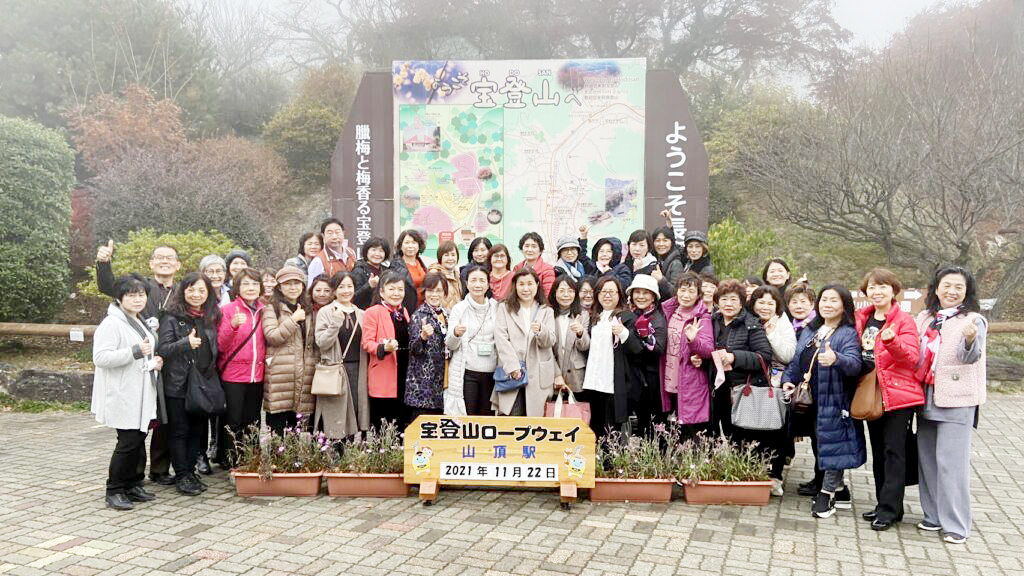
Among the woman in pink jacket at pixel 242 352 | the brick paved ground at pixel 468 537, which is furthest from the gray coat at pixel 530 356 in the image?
the woman in pink jacket at pixel 242 352

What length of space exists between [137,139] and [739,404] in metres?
16.7

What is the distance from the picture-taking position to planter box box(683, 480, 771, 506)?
16.5 ft

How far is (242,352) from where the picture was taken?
5.34m

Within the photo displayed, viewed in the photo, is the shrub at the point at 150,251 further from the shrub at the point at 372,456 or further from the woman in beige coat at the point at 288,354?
the shrub at the point at 372,456

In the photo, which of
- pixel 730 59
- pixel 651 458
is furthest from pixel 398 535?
pixel 730 59

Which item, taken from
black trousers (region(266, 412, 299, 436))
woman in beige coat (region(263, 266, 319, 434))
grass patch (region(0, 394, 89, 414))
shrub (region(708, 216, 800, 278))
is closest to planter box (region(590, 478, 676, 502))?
woman in beige coat (region(263, 266, 319, 434))

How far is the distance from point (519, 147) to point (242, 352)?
246 inches

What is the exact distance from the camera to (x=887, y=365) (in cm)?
458

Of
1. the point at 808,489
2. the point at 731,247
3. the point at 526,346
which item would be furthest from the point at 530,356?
the point at 731,247

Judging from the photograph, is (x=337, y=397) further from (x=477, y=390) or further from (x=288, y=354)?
(x=477, y=390)

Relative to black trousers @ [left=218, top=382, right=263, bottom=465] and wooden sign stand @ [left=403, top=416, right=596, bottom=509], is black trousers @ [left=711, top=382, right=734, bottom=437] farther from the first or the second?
black trousers @ [left=218, top=382, right=263, bottom=465]

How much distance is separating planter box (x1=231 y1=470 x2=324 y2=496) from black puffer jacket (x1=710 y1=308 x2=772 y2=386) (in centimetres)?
303

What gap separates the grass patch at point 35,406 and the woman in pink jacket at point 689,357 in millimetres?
7130

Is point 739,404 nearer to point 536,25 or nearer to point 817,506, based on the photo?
point 817,506
